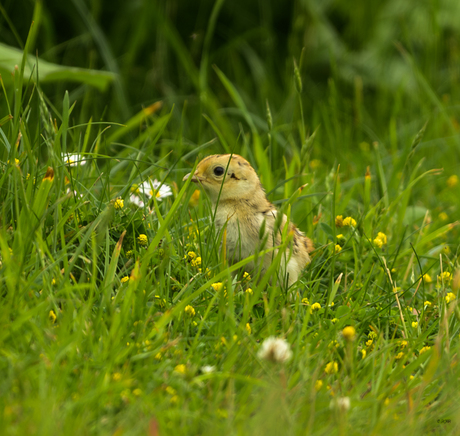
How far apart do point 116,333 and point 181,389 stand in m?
0.36

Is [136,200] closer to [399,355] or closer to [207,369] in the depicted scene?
[207,369]

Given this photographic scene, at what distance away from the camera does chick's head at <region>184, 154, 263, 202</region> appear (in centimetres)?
404

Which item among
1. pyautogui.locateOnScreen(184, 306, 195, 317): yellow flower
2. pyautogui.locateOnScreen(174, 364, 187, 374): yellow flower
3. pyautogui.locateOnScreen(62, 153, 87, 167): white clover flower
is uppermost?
pyautogui.locateOnScreen(62, 153, 87, 167): white clover flower

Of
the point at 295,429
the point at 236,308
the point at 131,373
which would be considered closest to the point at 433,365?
the point at 295,429

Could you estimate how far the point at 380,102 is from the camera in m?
7.27

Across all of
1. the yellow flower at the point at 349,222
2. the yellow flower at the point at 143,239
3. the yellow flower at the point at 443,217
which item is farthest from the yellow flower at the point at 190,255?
the yellow flower at the point at 443,217

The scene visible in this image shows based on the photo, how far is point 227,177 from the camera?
4.07 metres

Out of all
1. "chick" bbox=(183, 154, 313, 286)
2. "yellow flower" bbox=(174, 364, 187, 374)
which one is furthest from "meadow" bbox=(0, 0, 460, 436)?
"chick" bbox=(183, 154, 313, 286)

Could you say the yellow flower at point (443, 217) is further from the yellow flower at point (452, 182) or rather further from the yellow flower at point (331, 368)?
the yellow flower at point (331, 368)

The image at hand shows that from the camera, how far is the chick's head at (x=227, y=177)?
13.3ft

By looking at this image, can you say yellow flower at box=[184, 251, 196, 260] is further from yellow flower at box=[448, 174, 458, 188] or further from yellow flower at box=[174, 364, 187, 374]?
yellow flower at box=[448, 174, 458, 188]

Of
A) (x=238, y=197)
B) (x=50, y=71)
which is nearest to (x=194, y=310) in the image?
(x=238, y=197)

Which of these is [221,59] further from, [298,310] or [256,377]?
[256,377]

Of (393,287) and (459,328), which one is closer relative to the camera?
(459,328)
